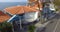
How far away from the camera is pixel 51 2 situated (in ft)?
125

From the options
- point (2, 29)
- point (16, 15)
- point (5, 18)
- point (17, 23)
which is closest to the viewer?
point (2, 29)

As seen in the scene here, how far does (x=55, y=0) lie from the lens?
36344 mm

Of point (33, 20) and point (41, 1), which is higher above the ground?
point (41, 1)

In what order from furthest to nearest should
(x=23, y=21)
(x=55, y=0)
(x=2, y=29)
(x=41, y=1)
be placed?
(x=55, y=0), (x=41, y=1), (x=23, y=21), (x=2, y=29)

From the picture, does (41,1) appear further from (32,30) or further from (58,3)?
(32,30)

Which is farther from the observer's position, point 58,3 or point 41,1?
point 58,3

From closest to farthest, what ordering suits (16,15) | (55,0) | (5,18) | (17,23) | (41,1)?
(5,18) < (16,15) < (17,23) < (41,1) < (55,0)

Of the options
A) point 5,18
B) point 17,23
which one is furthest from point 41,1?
point 5,18

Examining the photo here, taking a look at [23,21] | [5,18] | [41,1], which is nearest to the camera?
[5,18]

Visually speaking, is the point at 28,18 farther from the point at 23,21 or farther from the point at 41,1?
the point at 41,1

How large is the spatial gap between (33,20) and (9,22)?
677 cm

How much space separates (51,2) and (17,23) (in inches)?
806

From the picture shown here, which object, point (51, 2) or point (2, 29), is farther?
point (51, 2)

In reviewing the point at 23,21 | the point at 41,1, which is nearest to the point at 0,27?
the point at 23,21
